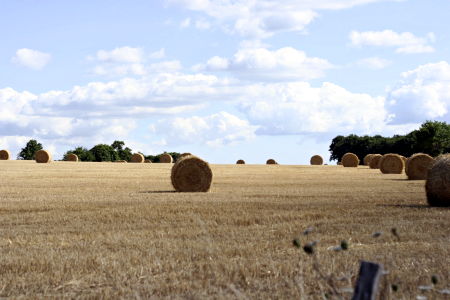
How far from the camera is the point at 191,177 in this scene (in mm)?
26188

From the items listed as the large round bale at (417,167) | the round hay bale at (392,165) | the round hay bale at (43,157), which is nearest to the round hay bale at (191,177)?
the large round bale at (417,167)

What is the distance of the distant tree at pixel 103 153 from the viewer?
90.0 metres

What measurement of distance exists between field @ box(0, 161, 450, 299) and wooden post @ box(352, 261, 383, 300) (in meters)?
0.70

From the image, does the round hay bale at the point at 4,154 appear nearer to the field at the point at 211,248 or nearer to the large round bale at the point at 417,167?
the large round bale at the point at 417,167

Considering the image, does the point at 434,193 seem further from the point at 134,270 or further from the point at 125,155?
the point at 125,155

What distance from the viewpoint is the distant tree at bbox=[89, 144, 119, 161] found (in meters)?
90.0

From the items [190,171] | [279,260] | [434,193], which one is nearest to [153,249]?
[279,260]

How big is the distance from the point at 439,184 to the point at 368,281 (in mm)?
14946

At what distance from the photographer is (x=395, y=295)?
755 centimetres

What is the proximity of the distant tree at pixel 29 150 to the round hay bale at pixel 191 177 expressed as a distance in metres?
58.0

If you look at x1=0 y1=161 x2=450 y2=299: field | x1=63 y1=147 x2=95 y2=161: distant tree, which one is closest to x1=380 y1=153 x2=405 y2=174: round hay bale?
x1=0 y1=161 x2=450 y2=299: field

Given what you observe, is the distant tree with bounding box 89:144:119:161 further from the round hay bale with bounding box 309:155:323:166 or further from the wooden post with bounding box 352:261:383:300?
the wooden post with bounding box 352:261:383:300

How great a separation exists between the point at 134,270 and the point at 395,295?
11.2 feet

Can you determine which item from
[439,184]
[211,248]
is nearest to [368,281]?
[211,248]
